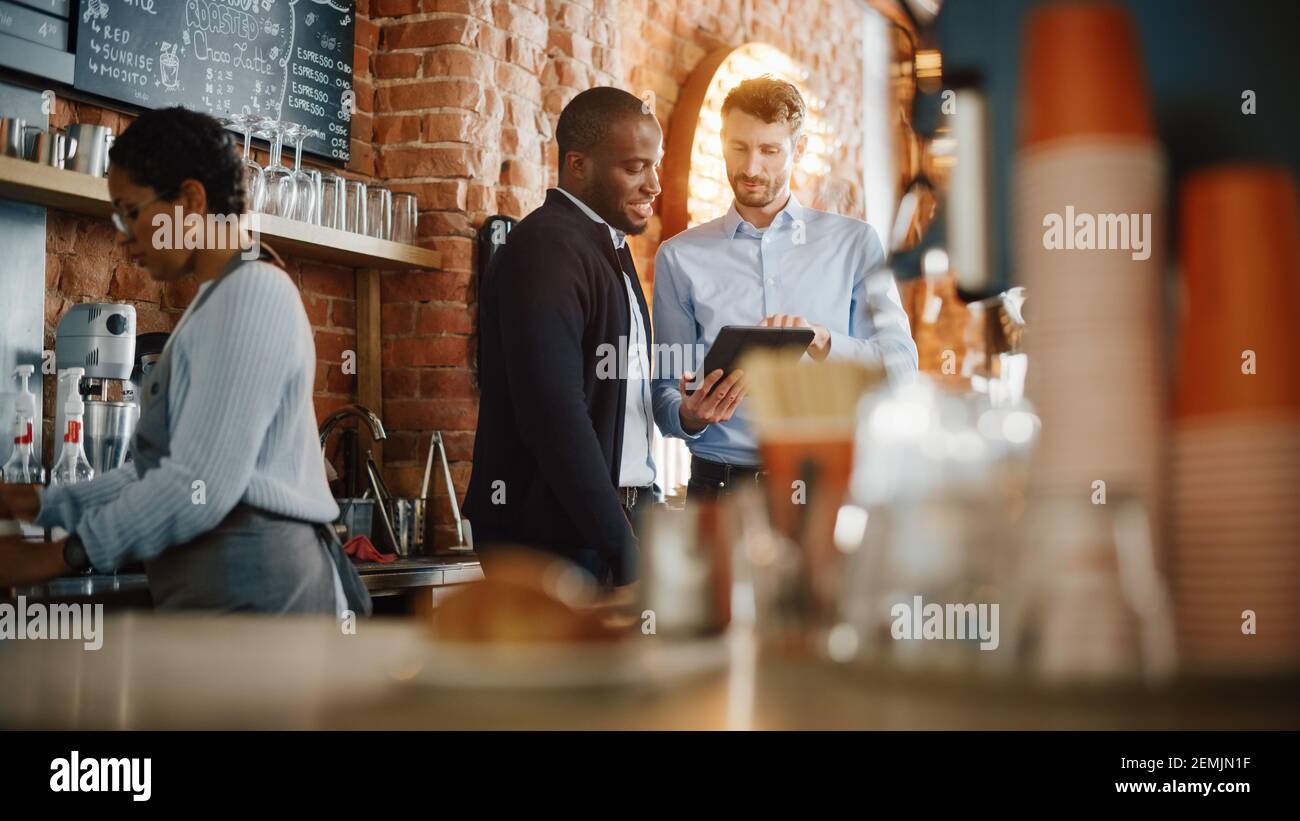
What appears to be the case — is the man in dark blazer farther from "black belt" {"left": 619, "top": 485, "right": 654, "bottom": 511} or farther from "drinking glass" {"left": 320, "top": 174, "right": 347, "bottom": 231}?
"drinking glass" {"left": 320, "top": 174, "right": 347, "bottom": 231}

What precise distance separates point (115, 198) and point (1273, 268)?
5.25 ft

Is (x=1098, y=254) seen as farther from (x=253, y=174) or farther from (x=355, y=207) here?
(x=355, y=207)

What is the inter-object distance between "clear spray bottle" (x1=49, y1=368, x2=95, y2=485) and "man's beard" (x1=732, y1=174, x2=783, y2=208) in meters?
1.44

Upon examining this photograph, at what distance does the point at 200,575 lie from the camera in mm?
1579

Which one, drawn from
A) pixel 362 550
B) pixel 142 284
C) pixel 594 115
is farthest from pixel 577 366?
pixel 142 284

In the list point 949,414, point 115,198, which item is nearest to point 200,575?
point 115,198

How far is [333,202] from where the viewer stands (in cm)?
306

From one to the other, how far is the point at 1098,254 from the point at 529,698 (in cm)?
41

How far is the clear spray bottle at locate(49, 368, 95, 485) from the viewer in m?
2.34

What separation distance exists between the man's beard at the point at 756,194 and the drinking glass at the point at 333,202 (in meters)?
1.10

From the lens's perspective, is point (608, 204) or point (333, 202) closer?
point (608, 204)

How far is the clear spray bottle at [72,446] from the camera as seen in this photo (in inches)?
92.0

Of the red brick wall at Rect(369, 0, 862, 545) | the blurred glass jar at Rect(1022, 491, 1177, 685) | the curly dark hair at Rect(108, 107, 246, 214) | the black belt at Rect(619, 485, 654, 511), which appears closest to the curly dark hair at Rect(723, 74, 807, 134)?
the black belt at Rect(619, 485, 654, 511)
